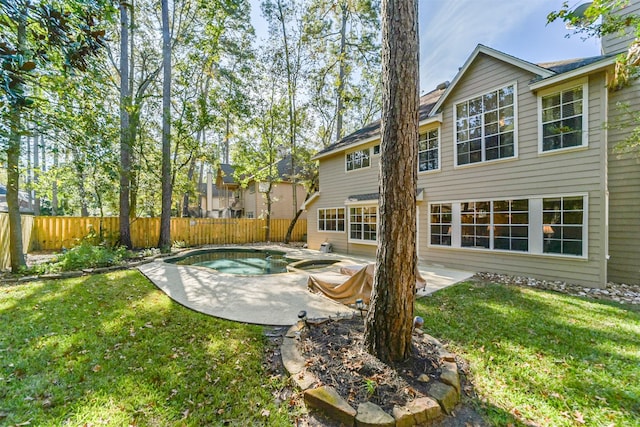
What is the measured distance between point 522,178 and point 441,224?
273 centimetres

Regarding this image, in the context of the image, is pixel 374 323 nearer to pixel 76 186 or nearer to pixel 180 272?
pixel 180 272

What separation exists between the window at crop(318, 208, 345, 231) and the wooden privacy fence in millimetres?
4892

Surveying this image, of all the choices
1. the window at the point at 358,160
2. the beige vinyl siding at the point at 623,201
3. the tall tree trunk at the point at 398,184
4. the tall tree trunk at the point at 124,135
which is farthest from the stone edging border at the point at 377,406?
the tall tree trunk at the point at 124,135

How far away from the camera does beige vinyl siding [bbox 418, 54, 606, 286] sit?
6277 mm

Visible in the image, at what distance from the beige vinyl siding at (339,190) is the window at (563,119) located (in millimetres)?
5372

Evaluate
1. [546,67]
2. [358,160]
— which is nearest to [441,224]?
[358,160]

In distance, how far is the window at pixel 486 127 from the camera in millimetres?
7680

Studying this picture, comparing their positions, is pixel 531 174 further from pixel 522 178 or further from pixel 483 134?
pixel 483 134

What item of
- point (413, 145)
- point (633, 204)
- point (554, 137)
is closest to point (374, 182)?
point (554, 137)

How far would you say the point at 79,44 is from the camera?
127 inches

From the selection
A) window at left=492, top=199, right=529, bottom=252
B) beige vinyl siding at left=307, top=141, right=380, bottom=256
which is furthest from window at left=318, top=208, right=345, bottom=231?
window at left=492, top=199, right=529, bottom=252

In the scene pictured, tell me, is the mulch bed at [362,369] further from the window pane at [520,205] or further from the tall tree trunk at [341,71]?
the tall tree trunk at [341,71]

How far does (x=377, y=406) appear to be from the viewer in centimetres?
216

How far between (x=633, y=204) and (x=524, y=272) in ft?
10.0
